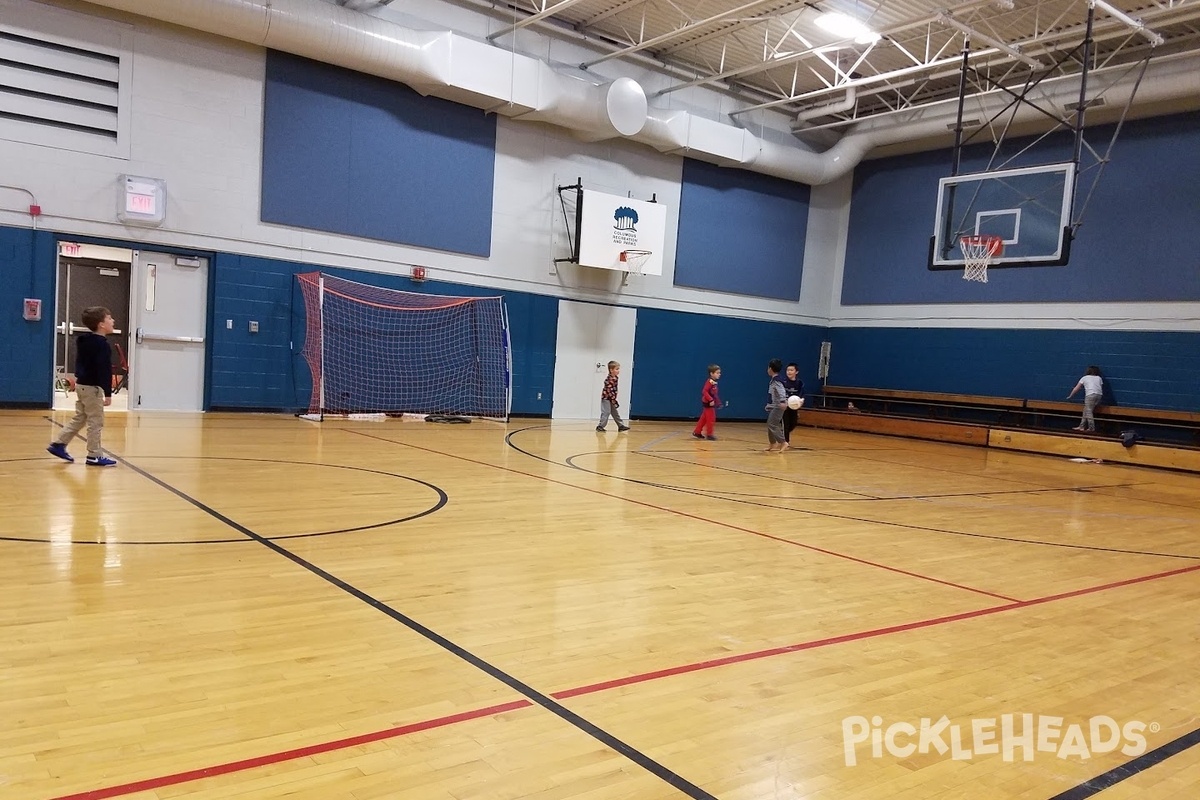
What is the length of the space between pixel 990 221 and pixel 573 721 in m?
13.5

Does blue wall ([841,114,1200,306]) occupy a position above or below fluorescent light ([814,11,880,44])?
below

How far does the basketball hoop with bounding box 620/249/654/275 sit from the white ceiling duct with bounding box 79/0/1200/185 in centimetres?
214

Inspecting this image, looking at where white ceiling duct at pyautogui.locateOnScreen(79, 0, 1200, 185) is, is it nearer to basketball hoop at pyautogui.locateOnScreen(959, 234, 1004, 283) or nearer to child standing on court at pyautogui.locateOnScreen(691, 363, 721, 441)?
basketball hoop at pyautogui.locateOnScreen(959, 234, 1004, 283)

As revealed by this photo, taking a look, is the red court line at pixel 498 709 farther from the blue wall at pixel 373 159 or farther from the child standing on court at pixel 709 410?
the blue wall at pixel 373 159

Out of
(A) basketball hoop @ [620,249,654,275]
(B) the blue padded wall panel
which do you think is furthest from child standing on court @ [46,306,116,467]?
(B) the blue padded wall panel

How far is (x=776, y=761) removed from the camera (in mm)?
2506

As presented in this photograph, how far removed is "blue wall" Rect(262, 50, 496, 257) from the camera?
12.5 meters

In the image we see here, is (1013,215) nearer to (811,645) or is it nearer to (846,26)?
(846,26)

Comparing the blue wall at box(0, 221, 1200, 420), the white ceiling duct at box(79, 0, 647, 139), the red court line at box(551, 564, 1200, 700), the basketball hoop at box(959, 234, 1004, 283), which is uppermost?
the white ceiling duct at box(79, 0, 647, 139)

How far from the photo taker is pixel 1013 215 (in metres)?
13.1

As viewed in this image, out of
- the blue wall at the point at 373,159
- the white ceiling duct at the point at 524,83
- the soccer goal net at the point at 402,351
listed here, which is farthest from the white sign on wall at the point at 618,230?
the soccer goal net at the point at 402,351

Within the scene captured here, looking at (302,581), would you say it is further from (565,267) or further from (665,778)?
(565,267)

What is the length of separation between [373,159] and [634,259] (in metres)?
5.19

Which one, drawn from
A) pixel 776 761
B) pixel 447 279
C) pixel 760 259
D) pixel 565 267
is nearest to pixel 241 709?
pixel 776 761
